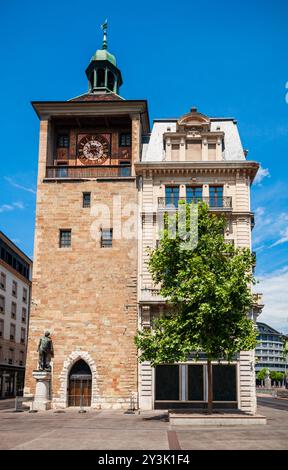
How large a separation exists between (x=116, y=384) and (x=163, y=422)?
9895mm

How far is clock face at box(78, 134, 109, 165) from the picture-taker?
140 feet

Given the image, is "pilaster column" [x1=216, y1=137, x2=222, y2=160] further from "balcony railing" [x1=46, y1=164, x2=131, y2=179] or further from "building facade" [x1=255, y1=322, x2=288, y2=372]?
"building facade" [x1=255, y1=322, x2=288, y2=372]

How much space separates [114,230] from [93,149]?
7.66 metres

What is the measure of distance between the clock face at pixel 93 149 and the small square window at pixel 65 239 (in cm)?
629

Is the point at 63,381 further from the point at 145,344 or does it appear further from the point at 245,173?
the point at 245,173

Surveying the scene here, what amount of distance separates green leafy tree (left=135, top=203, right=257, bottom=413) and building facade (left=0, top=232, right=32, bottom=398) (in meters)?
35.1

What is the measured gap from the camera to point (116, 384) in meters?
36.5

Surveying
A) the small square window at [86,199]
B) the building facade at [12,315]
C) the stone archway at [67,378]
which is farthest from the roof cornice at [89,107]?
the building facade at [12,315]

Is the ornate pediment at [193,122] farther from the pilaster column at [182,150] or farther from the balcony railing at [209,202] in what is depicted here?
the balcony railing at [209,202]

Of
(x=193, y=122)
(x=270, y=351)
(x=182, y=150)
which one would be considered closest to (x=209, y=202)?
(x=182, y=150)

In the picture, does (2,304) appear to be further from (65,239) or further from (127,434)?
(127,434)

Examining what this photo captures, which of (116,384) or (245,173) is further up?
(245,173)
